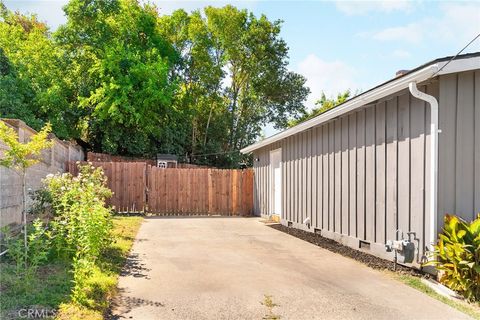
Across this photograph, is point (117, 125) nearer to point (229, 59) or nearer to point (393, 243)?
point (229, 59)

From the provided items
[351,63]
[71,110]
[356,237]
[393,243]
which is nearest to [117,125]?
[71,110]

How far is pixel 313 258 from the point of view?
6.76 m

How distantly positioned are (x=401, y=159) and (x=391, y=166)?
30 cm

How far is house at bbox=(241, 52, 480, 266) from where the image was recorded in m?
5.35

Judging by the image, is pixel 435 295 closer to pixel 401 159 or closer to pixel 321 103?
pixel 401 159

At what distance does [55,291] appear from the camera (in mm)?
4098

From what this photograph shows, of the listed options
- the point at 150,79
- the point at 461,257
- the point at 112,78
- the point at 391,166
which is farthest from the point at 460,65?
the point at 112,78

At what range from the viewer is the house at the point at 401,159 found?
535cm

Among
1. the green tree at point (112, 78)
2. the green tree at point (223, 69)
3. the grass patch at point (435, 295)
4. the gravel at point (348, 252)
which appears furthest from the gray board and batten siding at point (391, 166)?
the green tree at point (223, 69)

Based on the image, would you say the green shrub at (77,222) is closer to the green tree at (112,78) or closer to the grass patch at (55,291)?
the grass patch at (55,291)

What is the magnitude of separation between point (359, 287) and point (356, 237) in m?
2.58

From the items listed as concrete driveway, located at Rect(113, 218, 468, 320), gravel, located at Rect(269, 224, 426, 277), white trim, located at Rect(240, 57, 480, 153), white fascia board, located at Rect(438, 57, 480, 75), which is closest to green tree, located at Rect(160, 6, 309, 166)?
gravel, located at Rect(269, 224, 426, 277)

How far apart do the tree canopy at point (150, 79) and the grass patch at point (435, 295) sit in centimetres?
1549

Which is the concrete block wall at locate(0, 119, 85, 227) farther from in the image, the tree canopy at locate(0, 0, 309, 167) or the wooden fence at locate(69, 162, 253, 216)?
the tree canopy at locate(0, 0, 309, 167)
